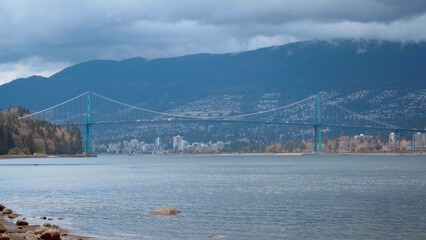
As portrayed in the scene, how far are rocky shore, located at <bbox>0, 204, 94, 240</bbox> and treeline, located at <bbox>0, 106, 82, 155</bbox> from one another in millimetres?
74811

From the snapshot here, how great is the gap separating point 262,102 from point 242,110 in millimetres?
11202

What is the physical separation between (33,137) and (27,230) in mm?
86552

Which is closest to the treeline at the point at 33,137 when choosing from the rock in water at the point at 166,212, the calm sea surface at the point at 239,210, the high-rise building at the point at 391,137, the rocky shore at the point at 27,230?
the high-rise building at the point at 391,137

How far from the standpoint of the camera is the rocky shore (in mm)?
13869

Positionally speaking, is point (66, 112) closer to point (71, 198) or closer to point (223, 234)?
point (71, 198)

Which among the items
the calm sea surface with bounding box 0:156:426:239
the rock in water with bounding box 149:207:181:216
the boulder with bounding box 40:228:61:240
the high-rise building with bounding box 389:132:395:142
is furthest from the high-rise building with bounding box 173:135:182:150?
the boulder with bounding box 40:228:61:240

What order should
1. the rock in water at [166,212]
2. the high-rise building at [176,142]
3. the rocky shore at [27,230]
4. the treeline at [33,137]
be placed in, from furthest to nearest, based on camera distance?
the high-rise building at [176,142] → the treeline at [33,137] → the rock in water at [166,212] → the rocky shore at [27,230]

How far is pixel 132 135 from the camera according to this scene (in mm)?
164125

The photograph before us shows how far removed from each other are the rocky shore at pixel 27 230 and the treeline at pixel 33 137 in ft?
245

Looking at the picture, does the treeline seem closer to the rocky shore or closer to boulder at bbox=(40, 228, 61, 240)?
the rocky shore

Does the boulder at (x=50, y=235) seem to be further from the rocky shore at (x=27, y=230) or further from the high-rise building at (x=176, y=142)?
the high-rise building at (x=176, y=142)

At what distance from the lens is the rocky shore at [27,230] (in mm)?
13869

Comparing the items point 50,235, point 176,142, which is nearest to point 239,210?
point 50,235

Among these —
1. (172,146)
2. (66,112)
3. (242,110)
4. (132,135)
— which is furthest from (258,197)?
(66,112)
